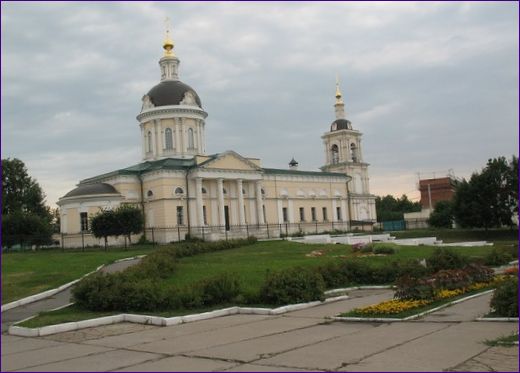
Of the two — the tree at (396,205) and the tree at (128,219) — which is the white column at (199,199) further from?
the tree at (396,205)

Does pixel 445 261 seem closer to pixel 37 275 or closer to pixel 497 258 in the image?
pixel 497 258

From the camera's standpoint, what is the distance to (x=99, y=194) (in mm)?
46688

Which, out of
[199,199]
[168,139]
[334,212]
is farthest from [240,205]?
[334,212]

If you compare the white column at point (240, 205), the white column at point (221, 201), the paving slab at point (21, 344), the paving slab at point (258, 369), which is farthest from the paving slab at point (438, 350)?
the white column at point (240, 205)

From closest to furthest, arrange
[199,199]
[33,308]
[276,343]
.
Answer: [276,343], [33,308], [199,199]

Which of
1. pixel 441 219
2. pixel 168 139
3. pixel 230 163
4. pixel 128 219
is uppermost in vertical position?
pixel 168 139

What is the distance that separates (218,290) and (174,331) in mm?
3358

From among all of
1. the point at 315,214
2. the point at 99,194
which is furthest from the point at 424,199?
the point at 99,194

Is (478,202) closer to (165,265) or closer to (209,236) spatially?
(209,236)

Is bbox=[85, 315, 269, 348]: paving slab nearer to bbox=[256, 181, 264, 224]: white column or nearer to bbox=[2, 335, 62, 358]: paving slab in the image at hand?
bbox=[2, 335, 62, 358]: paving slab

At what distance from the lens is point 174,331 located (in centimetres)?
1138

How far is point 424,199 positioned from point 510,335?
90.9 m

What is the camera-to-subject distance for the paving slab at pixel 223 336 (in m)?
9.54

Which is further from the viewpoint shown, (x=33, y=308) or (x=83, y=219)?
(x=83, y=219)
